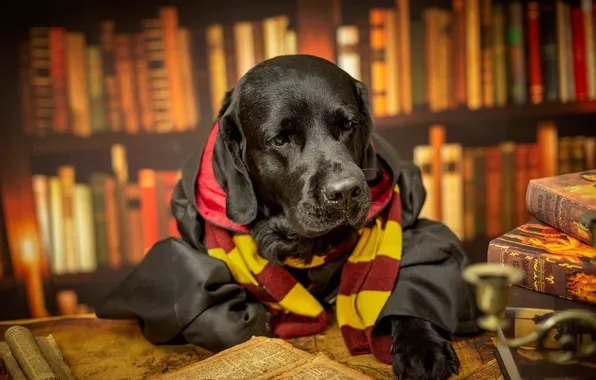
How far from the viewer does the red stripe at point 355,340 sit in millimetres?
1644

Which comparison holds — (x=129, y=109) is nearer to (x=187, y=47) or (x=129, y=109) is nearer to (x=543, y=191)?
(x=187, y=47)

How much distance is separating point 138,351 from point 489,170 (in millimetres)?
1714

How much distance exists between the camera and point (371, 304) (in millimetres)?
1663

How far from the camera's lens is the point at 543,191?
1.50 meters

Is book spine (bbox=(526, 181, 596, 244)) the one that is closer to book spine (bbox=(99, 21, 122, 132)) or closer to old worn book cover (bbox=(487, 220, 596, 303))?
old worn book cover (bbox=(487, 220, 596, 303))

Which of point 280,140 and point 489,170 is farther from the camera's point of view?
point 489,170

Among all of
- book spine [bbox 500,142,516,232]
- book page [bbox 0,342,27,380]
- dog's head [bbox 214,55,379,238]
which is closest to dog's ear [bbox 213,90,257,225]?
dog's head [bbox 214,55,379,238]

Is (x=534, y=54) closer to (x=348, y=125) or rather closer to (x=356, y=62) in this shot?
(x=356, y=62)

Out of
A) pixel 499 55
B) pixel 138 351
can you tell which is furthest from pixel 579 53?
pixel 138 351

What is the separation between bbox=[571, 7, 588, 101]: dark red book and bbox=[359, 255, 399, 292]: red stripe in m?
1.46

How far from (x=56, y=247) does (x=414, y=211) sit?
165 centimetres

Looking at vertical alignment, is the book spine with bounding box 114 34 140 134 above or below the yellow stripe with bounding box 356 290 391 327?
above

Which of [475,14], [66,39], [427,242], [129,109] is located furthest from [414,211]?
[66,39]

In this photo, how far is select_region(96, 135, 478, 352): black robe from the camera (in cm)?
164
